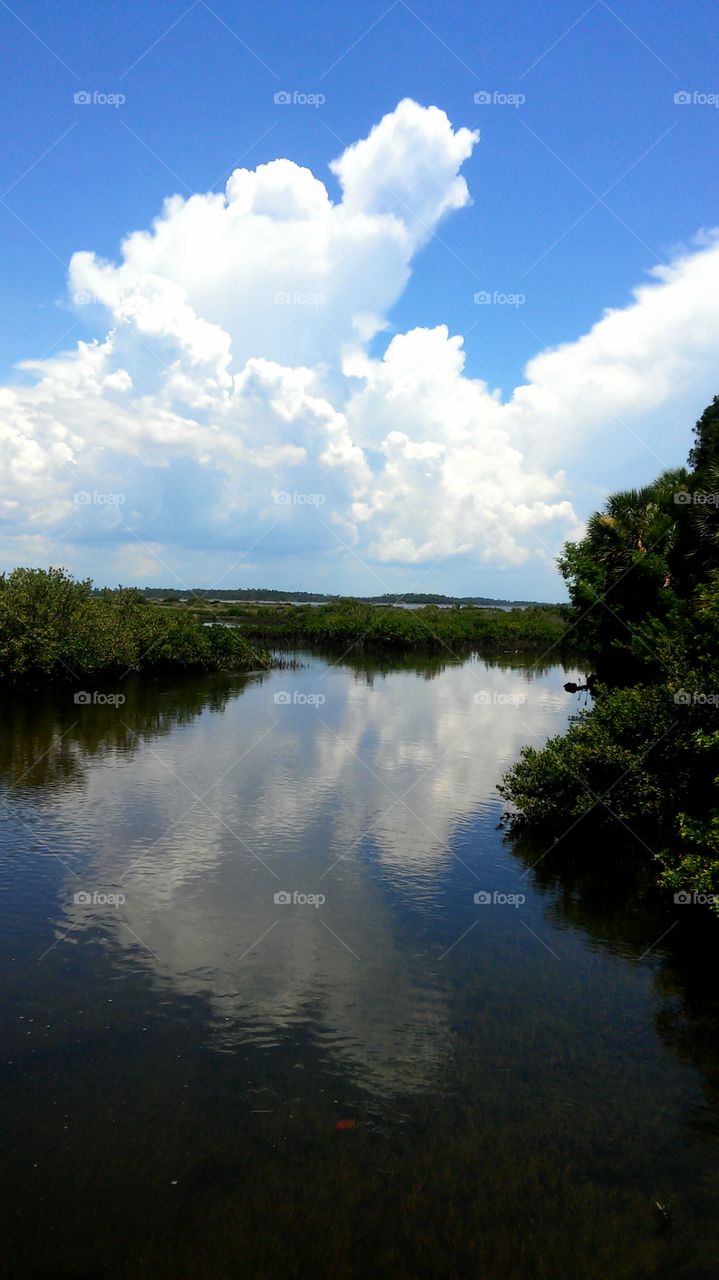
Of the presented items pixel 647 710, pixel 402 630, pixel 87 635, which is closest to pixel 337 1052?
pixel 647 710

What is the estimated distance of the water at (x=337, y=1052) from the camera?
1004 cm

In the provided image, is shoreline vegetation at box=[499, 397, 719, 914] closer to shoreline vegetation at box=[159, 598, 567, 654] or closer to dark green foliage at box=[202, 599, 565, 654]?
shoreline vegetation at box=[159, 598, 567, 654]

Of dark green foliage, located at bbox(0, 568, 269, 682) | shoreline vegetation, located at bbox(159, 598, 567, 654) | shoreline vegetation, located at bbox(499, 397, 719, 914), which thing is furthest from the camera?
shoreline vegetation, located at bbox(159, 598, 567, 654)

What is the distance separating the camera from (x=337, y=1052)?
1366 cm

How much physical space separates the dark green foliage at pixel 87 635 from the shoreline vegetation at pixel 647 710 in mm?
34603

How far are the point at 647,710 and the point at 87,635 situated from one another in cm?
4221

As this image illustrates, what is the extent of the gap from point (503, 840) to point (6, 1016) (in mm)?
15526

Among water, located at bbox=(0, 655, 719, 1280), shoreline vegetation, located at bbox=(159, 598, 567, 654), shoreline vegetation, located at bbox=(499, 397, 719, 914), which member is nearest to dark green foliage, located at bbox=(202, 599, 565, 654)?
shoreline vegetation, located at bbox=(159, 598, 567, 654)

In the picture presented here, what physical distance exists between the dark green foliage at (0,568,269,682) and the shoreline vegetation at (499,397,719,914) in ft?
114

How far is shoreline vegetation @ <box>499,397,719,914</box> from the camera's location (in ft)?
62.4

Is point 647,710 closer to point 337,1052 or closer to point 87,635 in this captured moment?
point 337,1052

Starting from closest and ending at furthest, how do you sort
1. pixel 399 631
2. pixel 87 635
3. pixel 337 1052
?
pixel 337 1052, pixel 87 635, pixel 399 631

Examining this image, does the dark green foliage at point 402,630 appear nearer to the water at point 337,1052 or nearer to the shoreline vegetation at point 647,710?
the shoreline vegetation at point 647,710

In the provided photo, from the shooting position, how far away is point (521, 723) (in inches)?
1854
